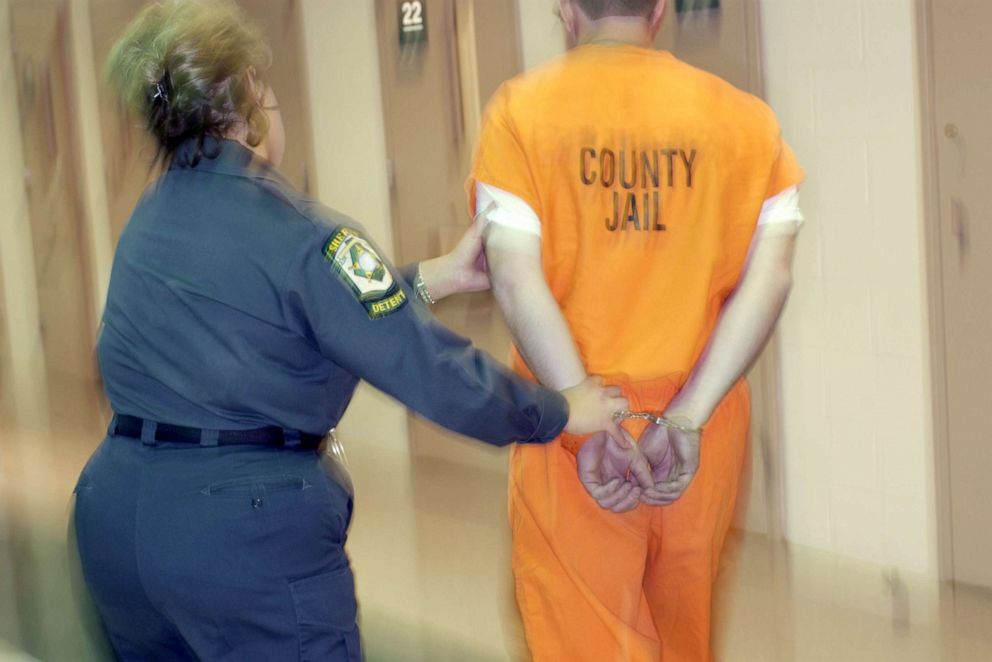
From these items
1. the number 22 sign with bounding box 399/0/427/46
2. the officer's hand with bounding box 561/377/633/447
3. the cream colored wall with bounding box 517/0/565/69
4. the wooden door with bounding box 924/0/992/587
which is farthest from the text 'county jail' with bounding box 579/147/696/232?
the number 22 sign with bounding box 399/0/427/46

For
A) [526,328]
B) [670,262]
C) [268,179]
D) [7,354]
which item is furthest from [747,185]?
[7,354]

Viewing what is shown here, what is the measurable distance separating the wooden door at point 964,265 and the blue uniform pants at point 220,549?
167cm

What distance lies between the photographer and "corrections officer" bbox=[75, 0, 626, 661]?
60.6 inches

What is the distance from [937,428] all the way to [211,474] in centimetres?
186

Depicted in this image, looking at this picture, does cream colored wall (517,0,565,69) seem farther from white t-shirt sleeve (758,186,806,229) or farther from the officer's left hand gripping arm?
the officer's left hand gripping arm

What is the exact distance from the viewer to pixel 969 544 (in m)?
2.84

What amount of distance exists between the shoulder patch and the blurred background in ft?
1.09

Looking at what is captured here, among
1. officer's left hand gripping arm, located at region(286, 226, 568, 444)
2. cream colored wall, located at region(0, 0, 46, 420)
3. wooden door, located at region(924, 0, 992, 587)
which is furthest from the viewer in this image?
cream colored wall, located at region(0, 0, 46, 420)

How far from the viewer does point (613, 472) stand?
1795 mm

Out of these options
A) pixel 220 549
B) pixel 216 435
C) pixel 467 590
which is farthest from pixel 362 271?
pixel 467 590

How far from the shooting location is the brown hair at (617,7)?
5.82 feet

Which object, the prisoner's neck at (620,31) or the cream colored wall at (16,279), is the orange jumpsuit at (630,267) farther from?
the cream colored wall at (16,279)

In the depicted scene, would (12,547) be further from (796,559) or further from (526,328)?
(526,328)

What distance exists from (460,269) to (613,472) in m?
0.41
